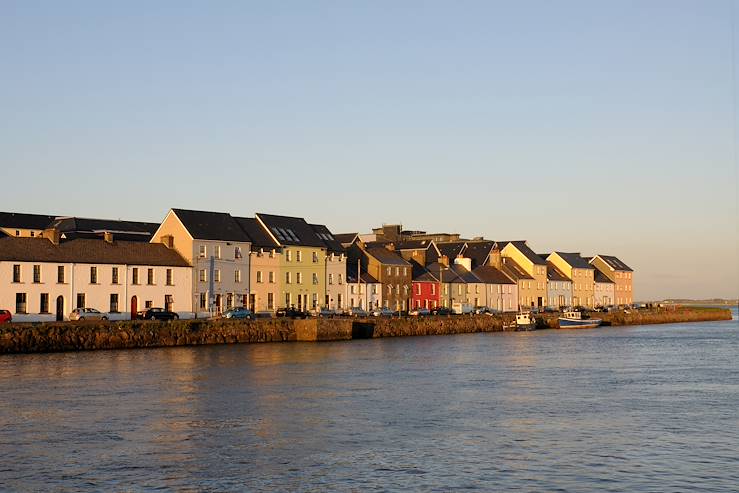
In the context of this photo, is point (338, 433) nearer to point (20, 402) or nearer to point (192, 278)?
point (20, 402)

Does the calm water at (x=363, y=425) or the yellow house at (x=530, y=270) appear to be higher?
the yellow house at (x=530, y=270)

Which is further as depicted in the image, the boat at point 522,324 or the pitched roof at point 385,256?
the pitched roof at point 385,256

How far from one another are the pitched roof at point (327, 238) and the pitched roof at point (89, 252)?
961 inches

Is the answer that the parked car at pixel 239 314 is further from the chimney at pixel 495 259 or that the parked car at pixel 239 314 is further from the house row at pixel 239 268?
the chimney at pixel 495 259

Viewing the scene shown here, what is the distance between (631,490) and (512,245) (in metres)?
142

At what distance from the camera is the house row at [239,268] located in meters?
87.6

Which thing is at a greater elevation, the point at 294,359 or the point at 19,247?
the point at 19,247

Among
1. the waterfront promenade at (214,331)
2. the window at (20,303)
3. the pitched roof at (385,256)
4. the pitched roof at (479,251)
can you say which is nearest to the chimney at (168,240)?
the waterfront promenade at (214,331)

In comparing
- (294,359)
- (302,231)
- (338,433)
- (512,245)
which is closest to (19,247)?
(294,359)

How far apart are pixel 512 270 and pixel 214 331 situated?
274 ft

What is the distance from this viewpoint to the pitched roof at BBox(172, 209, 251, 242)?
10212 cm

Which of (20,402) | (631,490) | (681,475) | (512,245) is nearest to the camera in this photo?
(631,490)

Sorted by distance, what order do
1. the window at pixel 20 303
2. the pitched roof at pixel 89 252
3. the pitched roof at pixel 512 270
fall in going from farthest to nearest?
the pitched roof at pixel 512 270, the pitched roof at pixel 89 252, the window at pixel 20 303

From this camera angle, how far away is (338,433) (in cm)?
3509
